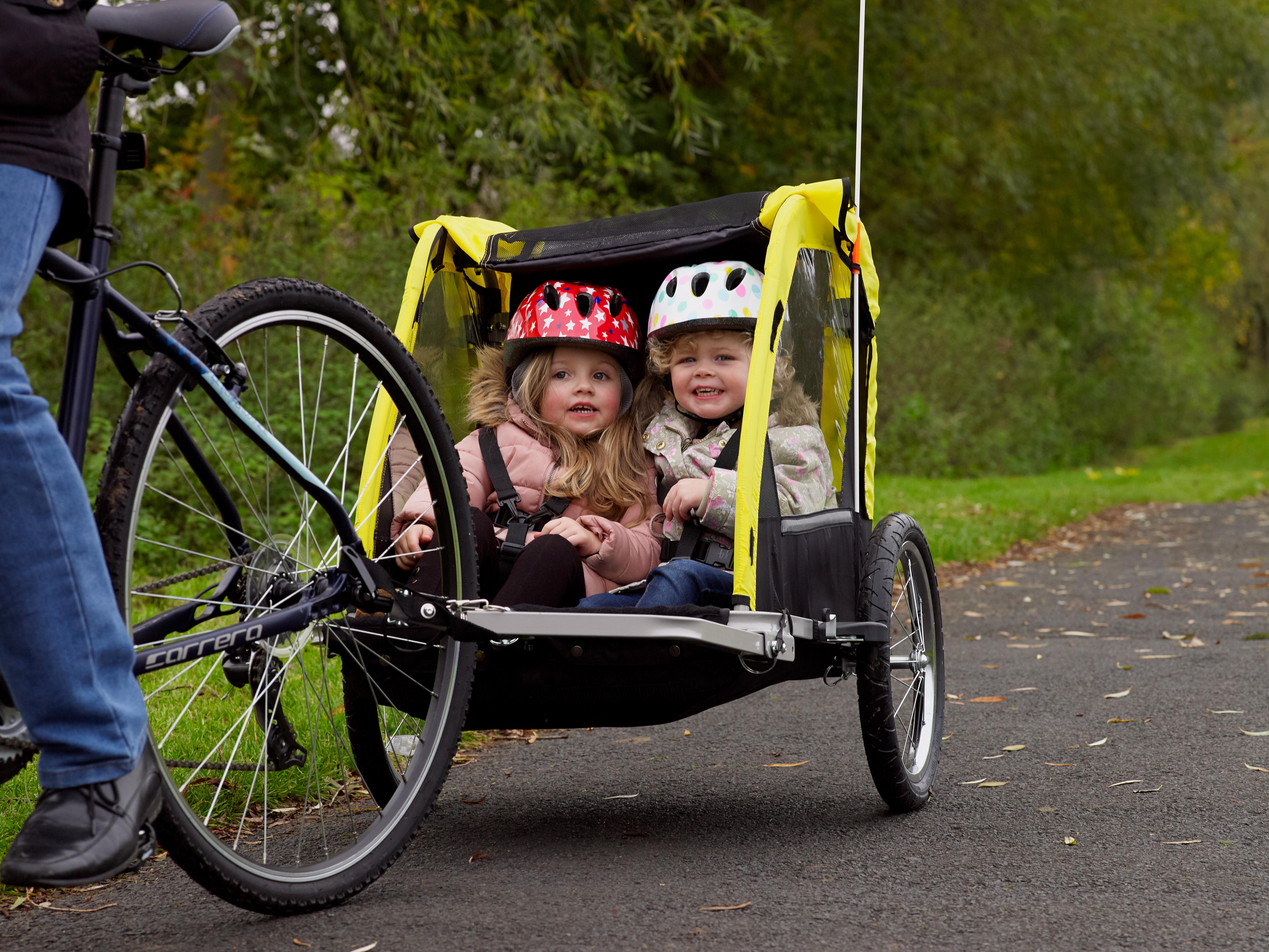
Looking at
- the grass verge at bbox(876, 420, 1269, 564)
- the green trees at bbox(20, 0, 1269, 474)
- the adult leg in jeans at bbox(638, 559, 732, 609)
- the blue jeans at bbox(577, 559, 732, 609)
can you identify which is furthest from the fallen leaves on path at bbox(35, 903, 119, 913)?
the grass verge at bbox(876, 420, 1269, 564)

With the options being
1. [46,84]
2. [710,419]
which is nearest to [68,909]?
[46,84]

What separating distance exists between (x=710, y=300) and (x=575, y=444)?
1.79ft

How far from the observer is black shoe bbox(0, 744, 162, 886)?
2070mm

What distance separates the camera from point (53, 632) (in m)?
2.11

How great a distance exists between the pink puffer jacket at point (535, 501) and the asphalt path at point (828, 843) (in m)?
0.63

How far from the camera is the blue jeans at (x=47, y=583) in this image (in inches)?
81.9

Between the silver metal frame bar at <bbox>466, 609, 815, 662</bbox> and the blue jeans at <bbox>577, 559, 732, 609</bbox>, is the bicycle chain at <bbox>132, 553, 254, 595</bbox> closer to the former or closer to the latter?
the silver metal frame bar at <bbox>466, 609, 815, 662</bbox>

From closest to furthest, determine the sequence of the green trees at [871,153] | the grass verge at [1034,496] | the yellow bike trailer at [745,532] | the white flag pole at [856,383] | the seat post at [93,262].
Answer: the seat post at [93,262] → the yellow bike trailer at [745,532] → the white flag pole at [856,383] → the grass verge at [1034,496] → the green trees at [871,153]

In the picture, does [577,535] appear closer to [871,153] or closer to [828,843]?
[828,843]

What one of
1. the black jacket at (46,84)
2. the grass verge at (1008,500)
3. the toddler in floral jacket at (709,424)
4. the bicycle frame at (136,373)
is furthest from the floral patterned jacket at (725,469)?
the black jacket at (46,84)

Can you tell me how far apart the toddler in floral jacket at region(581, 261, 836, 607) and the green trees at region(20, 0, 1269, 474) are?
18.0 feet

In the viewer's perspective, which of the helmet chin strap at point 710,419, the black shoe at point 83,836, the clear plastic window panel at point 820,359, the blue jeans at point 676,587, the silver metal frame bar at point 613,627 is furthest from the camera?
the helmet chin strap at point 710,419

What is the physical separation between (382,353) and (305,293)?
258 millimetres

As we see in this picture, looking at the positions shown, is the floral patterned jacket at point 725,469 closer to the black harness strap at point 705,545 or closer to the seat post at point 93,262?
the black harness strap at point 705,545
